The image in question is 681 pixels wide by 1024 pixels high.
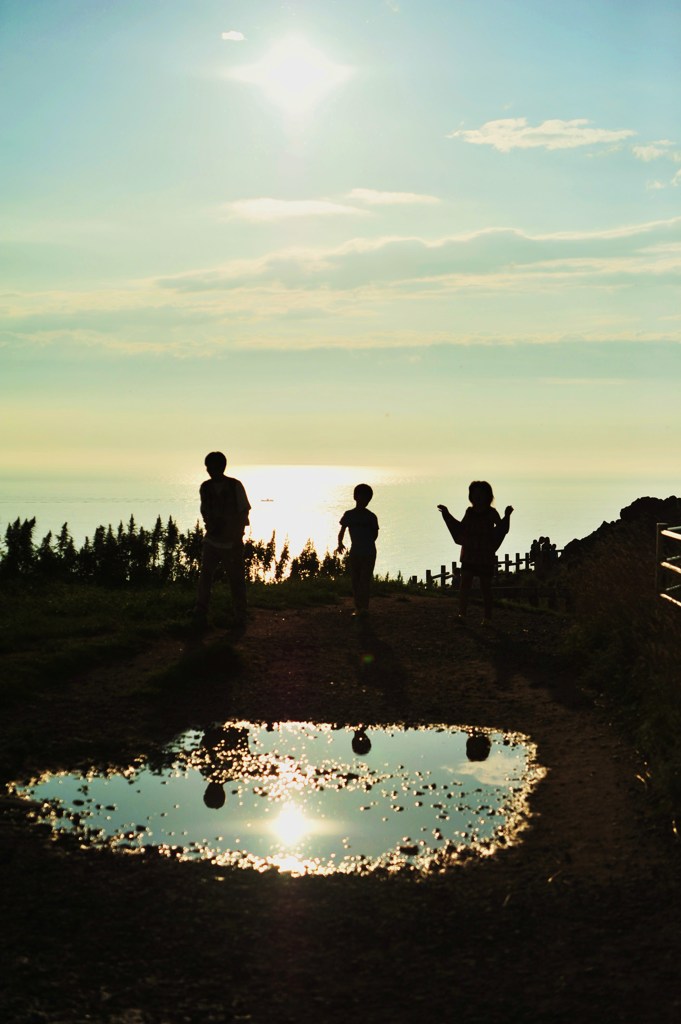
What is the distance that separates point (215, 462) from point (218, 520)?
2.56 feet

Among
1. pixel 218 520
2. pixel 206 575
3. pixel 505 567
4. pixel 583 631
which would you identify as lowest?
pixel 583 631

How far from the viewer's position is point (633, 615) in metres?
11.9

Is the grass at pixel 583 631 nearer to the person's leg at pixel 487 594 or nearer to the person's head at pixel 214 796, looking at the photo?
the person's leg at pixel 487 594

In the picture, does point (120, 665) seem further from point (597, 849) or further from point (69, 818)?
point (597, 849)

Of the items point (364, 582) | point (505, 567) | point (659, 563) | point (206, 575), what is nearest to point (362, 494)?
point (364, 582)

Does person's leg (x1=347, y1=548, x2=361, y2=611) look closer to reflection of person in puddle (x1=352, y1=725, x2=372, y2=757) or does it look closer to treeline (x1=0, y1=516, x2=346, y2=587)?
reflection of person in puddle (x1=352, y1=725, x2=372, y2=757)

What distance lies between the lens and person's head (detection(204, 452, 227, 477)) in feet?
44.6

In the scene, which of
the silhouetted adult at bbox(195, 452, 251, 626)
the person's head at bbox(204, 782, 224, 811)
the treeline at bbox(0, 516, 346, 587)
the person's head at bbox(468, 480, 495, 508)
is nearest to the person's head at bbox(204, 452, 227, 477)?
the silhouetted adult at bbox(195, 452, 251, 626)

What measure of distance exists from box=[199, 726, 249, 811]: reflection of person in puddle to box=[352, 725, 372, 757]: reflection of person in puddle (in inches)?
34.6

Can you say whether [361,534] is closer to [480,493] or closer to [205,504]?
[480,493]

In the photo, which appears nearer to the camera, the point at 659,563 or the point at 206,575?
the point at 659,563

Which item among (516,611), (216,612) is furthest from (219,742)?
(516,611)

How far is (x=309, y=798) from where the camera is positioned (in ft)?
22.6

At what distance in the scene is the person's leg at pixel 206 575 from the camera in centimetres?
1373
